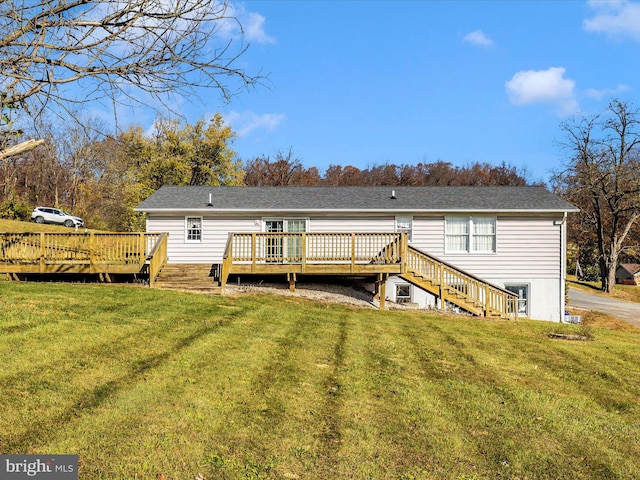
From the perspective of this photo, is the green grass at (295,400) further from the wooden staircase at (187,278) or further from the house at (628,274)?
the house at (628,274)

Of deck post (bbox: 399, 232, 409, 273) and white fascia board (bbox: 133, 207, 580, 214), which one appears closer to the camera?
deck post (bbox: 399, 232, 409, 273)

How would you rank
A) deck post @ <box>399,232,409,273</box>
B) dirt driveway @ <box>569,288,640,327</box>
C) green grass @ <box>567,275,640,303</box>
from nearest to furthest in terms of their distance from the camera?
deck post @ <box>399,232,409,273</box> < dirt driveway @ <box>569,288,640,327</box> < green grass @ <box>567,275,640,303</box>

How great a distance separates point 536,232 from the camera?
19312 mm

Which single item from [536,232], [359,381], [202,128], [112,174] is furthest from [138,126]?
[359,381]

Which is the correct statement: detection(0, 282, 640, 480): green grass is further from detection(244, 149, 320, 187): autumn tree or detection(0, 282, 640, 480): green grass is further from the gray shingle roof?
detection(244, 149, 320, 187): autumn tree

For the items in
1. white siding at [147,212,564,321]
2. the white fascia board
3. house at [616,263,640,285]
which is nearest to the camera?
the white fascia board

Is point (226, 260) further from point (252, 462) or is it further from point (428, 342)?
point (252, 462)

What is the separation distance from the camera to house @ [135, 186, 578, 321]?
754 inches

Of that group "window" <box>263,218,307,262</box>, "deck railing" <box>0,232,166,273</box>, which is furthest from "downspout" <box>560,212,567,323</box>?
"deck railing" <box>0,232,166,273</box>

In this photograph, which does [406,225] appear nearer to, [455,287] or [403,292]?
[403,292]

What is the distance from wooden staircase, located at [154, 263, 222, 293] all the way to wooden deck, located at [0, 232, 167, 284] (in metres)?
0.67

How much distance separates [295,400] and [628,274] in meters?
50.6

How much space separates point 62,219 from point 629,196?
142ft

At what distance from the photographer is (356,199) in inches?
808
